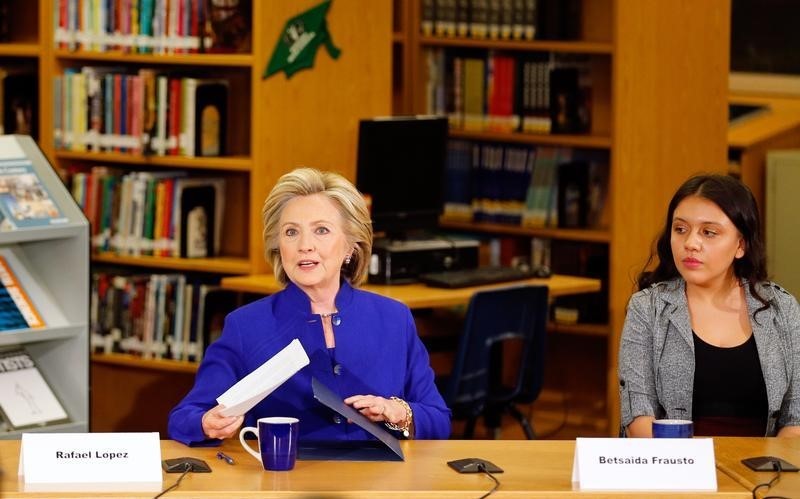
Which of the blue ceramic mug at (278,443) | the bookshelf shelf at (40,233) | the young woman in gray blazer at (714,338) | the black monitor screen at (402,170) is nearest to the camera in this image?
the blue ceramic mug at (278,443)

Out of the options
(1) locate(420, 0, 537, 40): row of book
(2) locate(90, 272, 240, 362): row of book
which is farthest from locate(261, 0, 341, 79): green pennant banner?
(1) locate(420, 0, 537, 40): row of book

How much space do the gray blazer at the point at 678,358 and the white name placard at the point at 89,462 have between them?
1.32 metres

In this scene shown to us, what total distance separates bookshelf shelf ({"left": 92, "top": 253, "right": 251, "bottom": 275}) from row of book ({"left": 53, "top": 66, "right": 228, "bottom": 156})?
1.39 feet

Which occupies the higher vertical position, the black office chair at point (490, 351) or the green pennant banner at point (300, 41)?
the green pennant banner at point (300, 41)

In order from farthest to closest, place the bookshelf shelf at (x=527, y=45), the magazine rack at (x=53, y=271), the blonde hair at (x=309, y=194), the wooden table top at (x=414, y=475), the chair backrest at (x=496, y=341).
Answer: the bookshelf shelf at (x=527, y=45) → the chair backrest at (x=496, y=341) → the magazine rack at (x=53, y=271) → the blonde hair at (x=309, y=194) → the wooden table top at (x=414, y=475)

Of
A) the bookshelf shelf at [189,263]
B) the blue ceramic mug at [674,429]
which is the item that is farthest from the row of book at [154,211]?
the blue ceramic mug at [674,429]

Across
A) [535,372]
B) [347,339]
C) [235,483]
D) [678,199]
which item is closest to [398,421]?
[347,339]

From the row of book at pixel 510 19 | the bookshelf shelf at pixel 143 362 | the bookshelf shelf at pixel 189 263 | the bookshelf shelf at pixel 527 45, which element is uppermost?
the row of book at pixel 510 19

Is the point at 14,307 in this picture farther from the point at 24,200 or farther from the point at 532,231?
the point at 532,231

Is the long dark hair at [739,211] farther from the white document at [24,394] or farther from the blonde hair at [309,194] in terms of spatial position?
the white document at [24,394]

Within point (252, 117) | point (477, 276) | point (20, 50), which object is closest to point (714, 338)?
point (477, 276)

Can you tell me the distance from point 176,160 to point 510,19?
1.69 meters

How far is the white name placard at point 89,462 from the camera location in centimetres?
278

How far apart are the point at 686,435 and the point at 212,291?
3187mm
